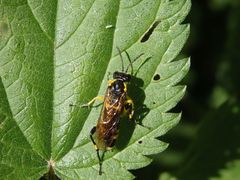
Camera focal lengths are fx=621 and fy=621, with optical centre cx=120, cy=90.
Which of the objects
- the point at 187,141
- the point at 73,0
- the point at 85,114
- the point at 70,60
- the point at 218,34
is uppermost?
the point at 73,0

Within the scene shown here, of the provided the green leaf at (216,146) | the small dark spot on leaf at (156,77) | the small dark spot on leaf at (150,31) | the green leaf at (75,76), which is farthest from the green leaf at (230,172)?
the small dark spot on leaf at (150,31)

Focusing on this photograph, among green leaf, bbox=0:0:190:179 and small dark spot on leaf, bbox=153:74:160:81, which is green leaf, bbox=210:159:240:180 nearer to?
green leaf, bbox=0:0:190:179

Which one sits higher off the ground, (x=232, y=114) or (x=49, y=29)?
(x=49, y=29)

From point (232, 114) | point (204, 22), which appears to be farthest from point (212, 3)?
point (232, 114)

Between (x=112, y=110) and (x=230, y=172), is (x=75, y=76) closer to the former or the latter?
(x=112, y=110)

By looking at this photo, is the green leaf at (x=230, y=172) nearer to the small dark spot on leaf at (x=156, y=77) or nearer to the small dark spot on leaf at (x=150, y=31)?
the small dark spot on leaf at (x=156, y=77)

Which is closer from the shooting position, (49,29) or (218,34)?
(49,29)

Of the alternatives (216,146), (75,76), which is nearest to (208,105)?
(216,146)

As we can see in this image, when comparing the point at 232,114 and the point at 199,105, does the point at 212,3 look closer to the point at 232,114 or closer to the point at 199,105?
the point at 199,105
